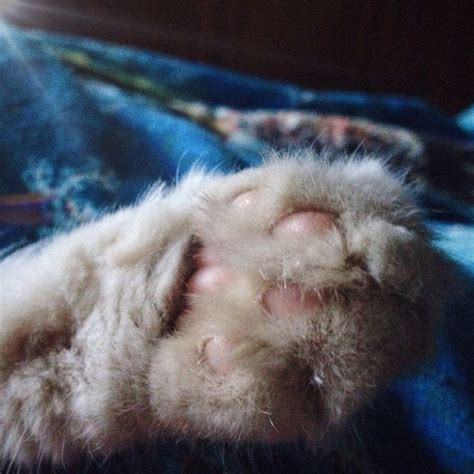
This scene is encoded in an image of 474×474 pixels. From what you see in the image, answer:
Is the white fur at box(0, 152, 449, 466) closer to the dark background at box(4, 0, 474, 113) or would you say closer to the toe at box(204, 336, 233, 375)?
the toe at box(204, 336, 233, 375)

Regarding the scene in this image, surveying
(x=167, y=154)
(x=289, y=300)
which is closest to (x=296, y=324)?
(x=289, y=300)

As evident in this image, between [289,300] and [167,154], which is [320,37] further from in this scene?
[289,300]

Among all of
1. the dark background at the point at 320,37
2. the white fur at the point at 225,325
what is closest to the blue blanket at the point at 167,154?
the white fur at the point at 225,325

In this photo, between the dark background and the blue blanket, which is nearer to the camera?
the blue blanket

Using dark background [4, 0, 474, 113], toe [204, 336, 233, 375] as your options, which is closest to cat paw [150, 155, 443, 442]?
toe [204, 336, 233, 375]

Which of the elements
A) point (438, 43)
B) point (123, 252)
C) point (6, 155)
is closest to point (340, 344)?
point (123, 252)

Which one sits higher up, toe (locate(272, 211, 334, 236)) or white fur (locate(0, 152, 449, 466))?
toe (locate(272, 211, 334, 236))
